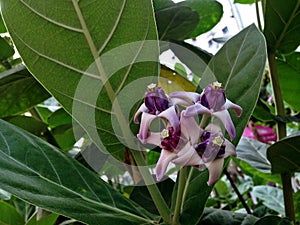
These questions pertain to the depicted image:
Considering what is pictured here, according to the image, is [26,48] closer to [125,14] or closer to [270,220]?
[125,14]

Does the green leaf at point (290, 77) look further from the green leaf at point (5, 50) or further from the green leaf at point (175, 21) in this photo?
the green leaf at point (5, 50)

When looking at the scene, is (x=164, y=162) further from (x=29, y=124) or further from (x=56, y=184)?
(x=29, y=124)

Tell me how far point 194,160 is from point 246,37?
189 mm

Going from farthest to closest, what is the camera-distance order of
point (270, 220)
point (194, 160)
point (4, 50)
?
point (4, 50)
point (270, 220)
point (194, 160)

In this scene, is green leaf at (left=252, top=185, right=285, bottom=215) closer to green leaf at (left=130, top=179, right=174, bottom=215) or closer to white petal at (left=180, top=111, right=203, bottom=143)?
green leaf at (left=130, top=179, right=174, bottom=215)

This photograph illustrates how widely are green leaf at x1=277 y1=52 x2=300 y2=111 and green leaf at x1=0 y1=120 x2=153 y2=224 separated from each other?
0.38 m

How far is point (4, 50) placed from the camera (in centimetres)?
61

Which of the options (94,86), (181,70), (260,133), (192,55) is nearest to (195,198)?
(94,86)

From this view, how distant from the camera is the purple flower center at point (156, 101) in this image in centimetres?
36

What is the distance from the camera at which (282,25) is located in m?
0.62

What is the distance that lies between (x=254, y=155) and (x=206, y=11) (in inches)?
9.3

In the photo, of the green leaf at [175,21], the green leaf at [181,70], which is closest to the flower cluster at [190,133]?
the green leaf at [175,21]

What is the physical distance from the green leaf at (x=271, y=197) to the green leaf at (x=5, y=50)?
471mm

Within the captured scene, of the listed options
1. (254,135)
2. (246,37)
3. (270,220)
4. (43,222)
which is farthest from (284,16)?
(254,135)
